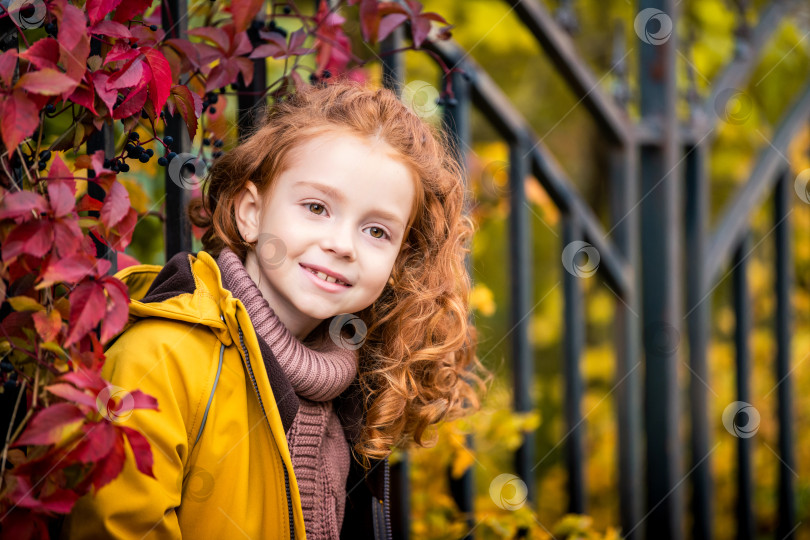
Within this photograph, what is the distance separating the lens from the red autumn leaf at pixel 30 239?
94 centimetres

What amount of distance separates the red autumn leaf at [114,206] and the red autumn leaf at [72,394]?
20cm

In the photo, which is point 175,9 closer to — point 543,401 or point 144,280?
point 144,280

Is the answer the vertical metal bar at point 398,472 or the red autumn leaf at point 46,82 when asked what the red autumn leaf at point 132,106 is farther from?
the vertical metal bar at point 398,472

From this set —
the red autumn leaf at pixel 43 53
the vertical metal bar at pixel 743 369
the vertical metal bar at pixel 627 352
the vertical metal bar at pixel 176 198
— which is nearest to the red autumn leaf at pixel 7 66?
the red autumn leaf at pixel 43 53

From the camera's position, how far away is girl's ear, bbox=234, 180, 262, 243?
4.66ft

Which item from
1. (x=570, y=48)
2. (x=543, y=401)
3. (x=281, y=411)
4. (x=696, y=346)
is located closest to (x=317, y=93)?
(x=281, y=411)

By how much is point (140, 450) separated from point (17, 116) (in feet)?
1.38

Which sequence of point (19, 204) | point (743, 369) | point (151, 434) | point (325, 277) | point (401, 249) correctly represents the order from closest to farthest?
1. point (19, 204)
2. point (151, 434)
3. point (325, 277)
4. point (401, 249)
5. point (743, 369)

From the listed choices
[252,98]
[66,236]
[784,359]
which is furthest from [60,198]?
[784,359]

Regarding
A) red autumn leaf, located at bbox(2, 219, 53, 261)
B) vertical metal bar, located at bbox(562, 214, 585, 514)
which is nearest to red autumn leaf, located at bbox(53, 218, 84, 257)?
red autumn leaf, located at bbox(2, 219, 53, 261)

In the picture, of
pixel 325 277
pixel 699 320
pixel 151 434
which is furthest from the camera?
pixel 699 320

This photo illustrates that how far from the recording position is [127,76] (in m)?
1.06

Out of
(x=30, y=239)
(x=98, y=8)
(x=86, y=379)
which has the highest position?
(x=98, y=8)

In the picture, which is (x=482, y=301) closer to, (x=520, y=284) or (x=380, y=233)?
(x=520, y=284)
